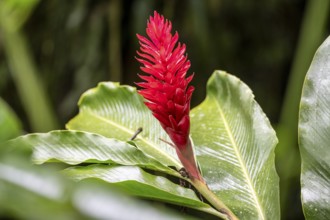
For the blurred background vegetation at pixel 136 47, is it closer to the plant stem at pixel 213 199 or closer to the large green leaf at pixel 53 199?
the plant stem at pixel 213 199

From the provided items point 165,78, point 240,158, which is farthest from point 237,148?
point 165,78

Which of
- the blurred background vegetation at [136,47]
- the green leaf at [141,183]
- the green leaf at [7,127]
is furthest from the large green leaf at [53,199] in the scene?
the blurred background vegetation at [136,47]

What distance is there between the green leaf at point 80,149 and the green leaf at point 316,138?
0.12 meters

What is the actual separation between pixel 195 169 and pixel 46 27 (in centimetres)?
149

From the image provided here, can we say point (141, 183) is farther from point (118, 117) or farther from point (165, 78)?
point (118, 117)

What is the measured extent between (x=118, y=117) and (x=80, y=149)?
0.38 feet

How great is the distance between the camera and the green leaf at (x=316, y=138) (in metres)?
0.45

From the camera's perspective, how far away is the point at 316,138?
0.47m

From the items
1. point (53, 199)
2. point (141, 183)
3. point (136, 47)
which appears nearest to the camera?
point (53, 199)

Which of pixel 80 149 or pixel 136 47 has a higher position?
pixel 136 47

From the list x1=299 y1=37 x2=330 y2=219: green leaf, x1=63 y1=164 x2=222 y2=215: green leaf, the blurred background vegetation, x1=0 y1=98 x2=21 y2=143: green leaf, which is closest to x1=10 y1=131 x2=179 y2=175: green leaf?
x1=63 y1=164 x2=222 y2=215: green leaf

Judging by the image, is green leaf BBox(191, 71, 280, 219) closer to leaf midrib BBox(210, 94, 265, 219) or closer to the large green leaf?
leaf midrib BBox(210, 94, 265, 219)

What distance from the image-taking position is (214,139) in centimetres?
58

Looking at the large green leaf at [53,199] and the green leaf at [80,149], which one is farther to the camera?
the green leaf at [80,149]
